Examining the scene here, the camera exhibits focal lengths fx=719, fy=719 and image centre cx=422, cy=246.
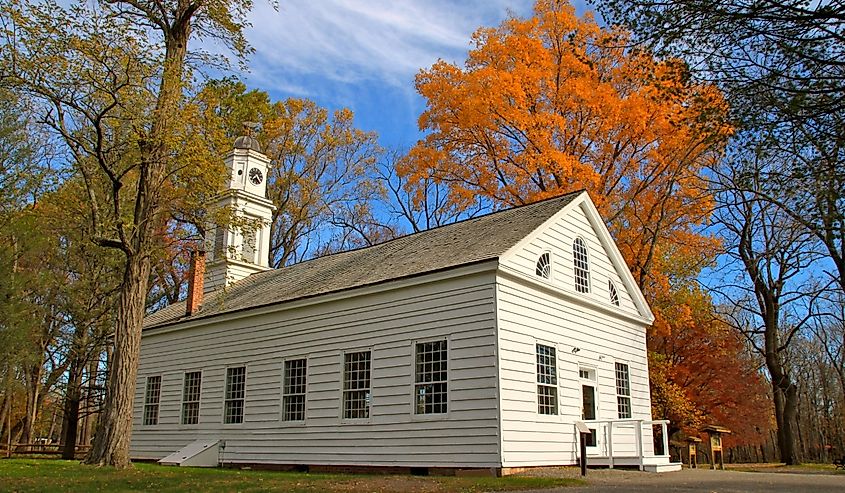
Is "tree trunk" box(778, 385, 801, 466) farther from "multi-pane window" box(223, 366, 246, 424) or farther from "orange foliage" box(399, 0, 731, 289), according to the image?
"multi-pane window" box(223, 366, 246, 424)

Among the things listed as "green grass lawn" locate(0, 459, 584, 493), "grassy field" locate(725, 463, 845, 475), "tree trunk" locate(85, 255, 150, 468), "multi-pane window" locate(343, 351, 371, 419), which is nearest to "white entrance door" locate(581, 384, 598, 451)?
"green grass lawn" locate(0, 459, 584, 493)

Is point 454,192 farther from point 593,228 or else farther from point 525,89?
point 593,228

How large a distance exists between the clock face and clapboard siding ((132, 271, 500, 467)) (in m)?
6.86

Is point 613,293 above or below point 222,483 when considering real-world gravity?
above

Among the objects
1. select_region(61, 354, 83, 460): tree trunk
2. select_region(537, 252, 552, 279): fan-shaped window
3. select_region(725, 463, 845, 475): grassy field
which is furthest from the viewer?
select_region(61, 354, 83, 460): tree trunk

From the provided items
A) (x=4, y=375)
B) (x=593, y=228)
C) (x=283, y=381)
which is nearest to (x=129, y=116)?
(x=283, y=381)

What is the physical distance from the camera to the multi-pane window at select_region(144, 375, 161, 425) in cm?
2284

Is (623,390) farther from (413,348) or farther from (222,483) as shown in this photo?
(222,483)

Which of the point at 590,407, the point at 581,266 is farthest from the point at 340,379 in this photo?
the point at 581,266

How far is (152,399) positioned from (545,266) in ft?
45.9

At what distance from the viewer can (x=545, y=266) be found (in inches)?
657

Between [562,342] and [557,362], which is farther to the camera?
[562,342]

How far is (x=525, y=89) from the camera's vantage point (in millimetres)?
24469

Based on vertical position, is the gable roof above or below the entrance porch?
above
